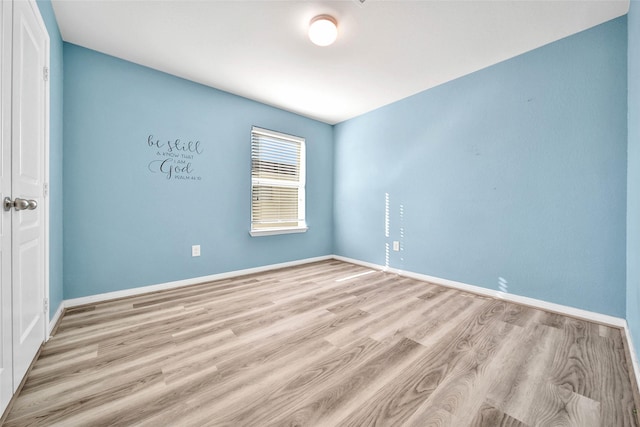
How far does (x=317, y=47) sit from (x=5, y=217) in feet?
7.80

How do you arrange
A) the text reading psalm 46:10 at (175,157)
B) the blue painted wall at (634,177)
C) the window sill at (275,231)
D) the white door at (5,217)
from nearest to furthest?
the white door at (5,217) < the blue painted wall at (634,177) < the text reading psalm 46:10 at (175,157) < the window sill at (275,231)

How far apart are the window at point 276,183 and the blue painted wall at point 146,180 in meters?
0.14

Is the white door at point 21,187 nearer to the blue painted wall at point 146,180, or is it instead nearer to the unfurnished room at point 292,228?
the unfurnished room at point 292,228

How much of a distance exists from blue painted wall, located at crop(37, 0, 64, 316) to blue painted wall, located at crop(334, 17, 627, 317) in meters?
3.39

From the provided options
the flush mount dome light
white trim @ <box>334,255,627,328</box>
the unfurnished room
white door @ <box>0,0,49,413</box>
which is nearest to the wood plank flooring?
the unfurnished room

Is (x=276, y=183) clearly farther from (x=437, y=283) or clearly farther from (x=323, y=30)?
(x=437, y=283)

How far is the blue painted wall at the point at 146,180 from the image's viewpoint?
226 cm

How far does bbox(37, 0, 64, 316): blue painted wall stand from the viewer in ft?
5.94

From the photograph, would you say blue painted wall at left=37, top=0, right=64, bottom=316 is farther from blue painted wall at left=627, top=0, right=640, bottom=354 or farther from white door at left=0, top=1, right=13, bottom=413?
blue painted wall at left=627, top=0, right=640, bottom=354

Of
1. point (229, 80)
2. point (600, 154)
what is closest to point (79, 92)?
point (229, 80)

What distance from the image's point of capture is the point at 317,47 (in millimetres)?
2260

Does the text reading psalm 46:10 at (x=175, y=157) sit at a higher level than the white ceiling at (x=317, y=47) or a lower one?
lower

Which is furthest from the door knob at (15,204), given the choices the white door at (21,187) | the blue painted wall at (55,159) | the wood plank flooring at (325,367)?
the wood plank flooring at (325,367)

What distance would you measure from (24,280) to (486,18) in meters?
3.46
